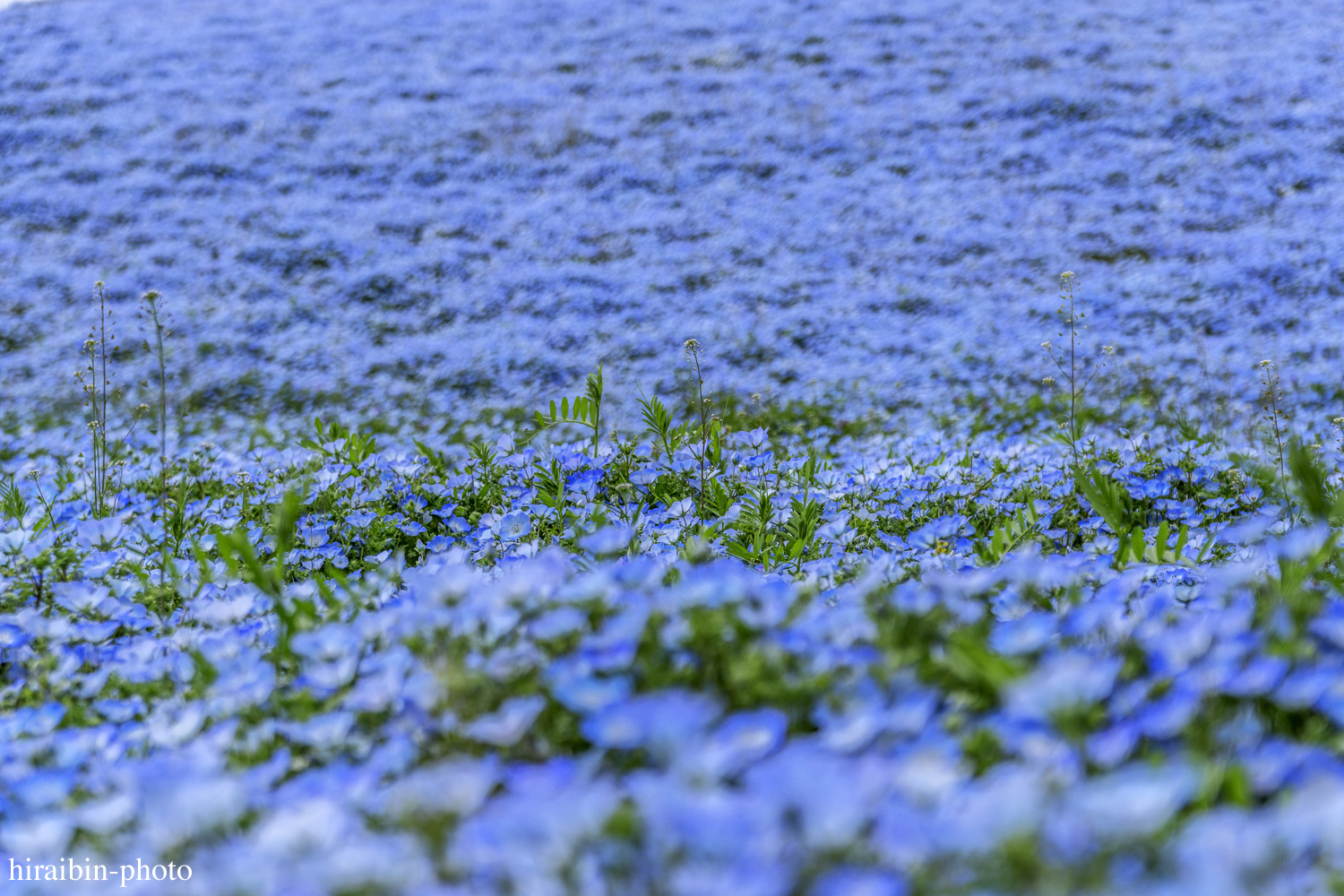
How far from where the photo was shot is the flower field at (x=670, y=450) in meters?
0.96

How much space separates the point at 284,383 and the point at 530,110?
8.78m

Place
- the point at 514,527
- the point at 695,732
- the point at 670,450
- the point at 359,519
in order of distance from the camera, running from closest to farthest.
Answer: the point at 695,732
the point at 514,527
the point at 359,519
the point at 670,450

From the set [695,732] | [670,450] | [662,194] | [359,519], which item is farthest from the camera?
[662,194]

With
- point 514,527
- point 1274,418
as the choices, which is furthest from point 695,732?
point 1274,418

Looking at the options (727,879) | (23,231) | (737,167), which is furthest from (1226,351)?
(23,231)

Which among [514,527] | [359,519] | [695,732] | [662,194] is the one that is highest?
Result: [695,732]

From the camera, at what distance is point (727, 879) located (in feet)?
2.63

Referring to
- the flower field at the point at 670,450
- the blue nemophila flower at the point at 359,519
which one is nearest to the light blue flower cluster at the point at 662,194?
the flower field at the point at 670,450

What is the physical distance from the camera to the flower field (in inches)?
37.7

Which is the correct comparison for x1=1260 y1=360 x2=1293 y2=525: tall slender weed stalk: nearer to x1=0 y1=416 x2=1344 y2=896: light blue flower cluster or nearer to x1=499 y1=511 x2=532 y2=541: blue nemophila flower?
x1=0 y1=416 x2=1344 y2=896: light blue flower cluster

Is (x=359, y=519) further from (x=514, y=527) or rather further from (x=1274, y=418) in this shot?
(x=1274, y=418)

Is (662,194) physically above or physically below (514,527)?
above

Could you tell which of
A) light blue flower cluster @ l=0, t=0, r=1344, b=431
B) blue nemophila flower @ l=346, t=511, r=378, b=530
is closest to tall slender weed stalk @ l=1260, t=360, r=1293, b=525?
light blue flower cluster @ l=0, t=0, r=1344, b=431

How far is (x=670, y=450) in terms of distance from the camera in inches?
145
